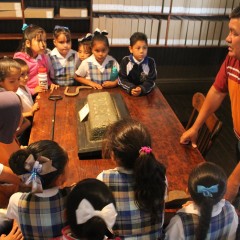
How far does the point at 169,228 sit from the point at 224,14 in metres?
3.43

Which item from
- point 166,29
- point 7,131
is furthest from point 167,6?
point 7,131

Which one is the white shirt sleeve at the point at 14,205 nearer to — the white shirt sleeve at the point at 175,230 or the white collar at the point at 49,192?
the white collar at the point at 49,192

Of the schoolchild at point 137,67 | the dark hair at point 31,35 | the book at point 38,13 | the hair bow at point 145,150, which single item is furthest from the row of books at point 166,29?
the hair bow at point 145,150

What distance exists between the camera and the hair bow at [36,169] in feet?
4.03

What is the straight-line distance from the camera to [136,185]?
4.23 feet

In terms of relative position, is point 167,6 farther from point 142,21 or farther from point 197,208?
point 197,208

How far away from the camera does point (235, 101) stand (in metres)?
1.80

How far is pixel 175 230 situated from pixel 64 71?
6.84 ft

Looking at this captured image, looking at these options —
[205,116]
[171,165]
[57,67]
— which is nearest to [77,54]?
[57,67]

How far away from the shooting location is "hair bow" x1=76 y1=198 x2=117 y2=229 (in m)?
1.05

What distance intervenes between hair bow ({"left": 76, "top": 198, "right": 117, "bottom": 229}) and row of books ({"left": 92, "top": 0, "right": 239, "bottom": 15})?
3.14 meters

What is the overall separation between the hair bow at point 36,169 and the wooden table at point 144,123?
0.45ft

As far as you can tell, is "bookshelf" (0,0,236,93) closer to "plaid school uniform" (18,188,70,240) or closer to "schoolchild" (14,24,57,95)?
"schoolchild" (14,24,57,95)

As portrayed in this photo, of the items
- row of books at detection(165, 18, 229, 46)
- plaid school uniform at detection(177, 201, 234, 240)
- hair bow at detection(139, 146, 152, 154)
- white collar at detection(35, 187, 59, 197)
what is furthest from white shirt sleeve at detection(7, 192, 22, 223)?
row of books at detection(165, 18, 229, 46)
